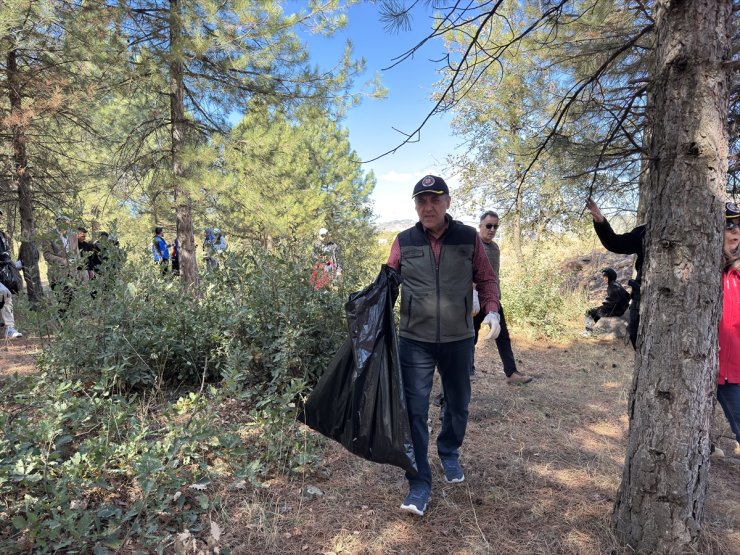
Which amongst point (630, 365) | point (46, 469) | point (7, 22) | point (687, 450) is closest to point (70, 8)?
point (7, 22)

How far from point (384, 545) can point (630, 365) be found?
4669 mm

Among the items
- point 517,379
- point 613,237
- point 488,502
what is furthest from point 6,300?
point 613,237

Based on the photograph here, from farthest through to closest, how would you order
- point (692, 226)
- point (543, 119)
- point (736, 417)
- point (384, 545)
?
point (543, 119)
point (736, 417)
point (384, 545)
point (692, 226)

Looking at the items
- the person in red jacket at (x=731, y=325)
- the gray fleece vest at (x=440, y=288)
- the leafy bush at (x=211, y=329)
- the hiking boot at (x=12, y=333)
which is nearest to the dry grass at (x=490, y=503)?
the person in red jacket at (x=731, y=325)

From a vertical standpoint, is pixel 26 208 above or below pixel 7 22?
below

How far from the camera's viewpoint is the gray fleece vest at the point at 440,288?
7.48 feet

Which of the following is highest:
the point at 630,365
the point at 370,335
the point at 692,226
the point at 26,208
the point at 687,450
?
the point at 26,208

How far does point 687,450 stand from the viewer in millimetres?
1764

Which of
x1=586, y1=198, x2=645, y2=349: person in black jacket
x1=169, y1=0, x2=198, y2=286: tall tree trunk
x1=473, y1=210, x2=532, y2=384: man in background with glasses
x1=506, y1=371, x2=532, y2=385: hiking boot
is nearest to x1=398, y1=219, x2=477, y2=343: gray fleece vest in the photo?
x1=586, y1=198, x2=645, y2=349: person in black jacket

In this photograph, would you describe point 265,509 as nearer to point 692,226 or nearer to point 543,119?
point 692,226

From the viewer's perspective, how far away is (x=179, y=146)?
6.93m

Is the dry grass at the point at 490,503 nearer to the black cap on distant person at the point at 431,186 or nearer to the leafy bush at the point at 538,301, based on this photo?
the black cap on distant person at the point at 431,186

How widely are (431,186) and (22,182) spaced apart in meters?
8.09

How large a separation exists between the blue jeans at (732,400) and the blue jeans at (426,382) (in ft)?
5.27
